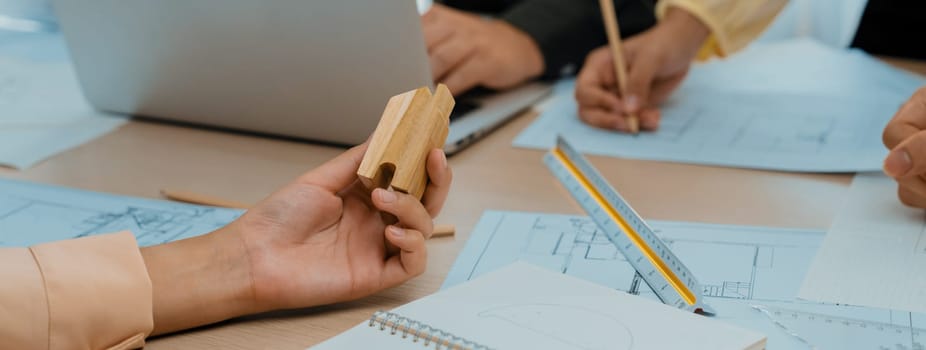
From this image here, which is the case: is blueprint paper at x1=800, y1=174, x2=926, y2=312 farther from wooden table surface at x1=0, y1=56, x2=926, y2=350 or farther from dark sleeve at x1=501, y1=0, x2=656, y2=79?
dark sleeve at x1=501, y1=0, x2=656, y2=79

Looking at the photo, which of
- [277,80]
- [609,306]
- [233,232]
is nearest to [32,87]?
[277,80]

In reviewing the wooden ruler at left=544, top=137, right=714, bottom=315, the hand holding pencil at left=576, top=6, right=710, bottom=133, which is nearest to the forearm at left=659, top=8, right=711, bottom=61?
the hand holding pencil at left=576, top=6, right=710, bottom=133

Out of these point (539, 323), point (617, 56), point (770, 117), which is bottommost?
point (770, 117)

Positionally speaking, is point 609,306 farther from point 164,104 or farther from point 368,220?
point 164,104

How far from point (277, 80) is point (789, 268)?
583 mm

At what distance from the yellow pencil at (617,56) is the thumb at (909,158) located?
35 cm

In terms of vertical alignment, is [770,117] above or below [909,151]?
below

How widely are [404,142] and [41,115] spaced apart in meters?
0.77

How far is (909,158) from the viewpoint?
2.55 feet

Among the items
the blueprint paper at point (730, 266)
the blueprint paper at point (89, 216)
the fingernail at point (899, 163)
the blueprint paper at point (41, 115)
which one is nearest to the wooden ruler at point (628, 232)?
the blueprint paper at point (730, 266)

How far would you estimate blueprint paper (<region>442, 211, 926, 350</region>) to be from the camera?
62cm

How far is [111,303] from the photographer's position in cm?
64

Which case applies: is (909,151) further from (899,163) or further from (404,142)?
(404,142)

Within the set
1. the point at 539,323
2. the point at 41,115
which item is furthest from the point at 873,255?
the point at 41,115
